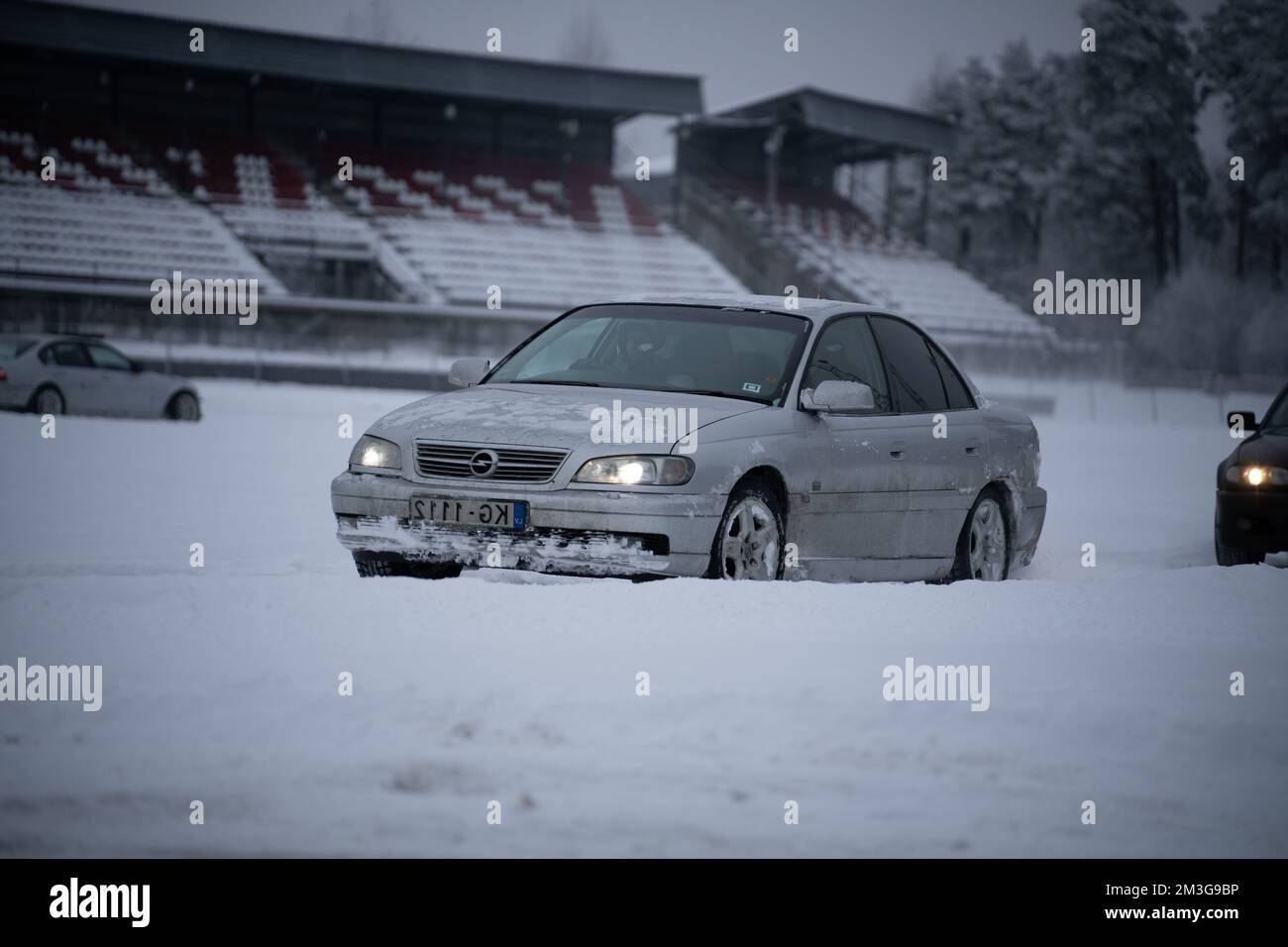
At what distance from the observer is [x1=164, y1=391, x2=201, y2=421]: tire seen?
24.7 m

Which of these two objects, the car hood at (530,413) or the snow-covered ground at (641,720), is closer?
the snow-covered ground at (641,720)

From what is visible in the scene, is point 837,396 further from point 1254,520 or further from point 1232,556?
point 1232,556

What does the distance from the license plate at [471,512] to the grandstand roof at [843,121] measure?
4676cm

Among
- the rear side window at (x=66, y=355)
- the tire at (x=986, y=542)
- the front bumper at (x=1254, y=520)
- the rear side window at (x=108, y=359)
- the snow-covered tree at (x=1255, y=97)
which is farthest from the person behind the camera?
the snow-covered tree at (x=1255, y=97)

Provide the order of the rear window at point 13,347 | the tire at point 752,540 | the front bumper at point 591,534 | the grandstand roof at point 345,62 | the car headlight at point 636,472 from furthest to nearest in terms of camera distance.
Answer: the grandstand roof at point 345,62 < the rear window at point 13,347 < the tire at point 752,540 < the car headlight at point 636,472 < the front bumper at point 591,534

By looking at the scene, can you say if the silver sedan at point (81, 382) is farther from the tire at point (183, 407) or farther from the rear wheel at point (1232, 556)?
the rear wheel at point (1232, 556)

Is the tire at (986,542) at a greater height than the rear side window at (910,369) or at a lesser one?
lesser

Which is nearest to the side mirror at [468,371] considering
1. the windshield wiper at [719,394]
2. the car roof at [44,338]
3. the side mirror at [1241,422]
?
the windshield wiper at [719,394]

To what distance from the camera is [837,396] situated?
8.00 metres

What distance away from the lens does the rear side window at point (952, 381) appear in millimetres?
9570

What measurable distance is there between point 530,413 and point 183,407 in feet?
60.0

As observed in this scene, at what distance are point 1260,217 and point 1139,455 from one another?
122ft

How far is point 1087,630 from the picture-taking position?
6.57 meters

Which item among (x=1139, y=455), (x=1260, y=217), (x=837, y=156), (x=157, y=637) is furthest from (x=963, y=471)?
(x=1260, y=217)
